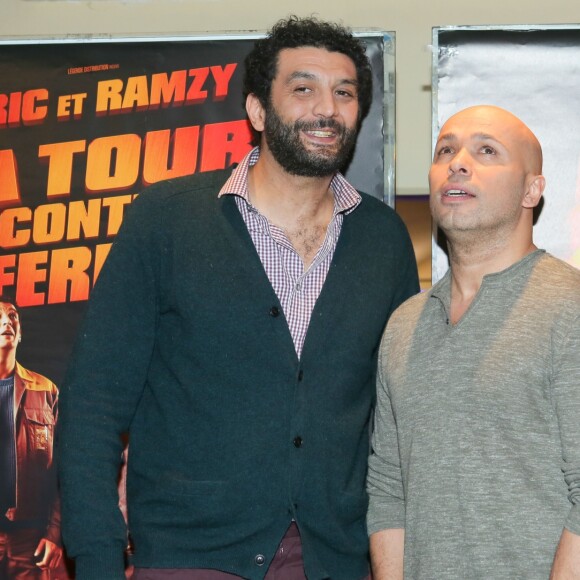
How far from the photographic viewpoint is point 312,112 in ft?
7.86

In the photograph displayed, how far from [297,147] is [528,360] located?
80cm

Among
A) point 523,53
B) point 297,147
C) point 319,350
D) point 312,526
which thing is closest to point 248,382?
point 319,350

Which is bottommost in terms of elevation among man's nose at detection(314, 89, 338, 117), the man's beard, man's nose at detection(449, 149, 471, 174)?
man's nose at detection(449, 149, 471, 174)

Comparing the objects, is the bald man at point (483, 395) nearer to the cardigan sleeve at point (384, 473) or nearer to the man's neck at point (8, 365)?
the cardigan sleeve at point (384, 473)

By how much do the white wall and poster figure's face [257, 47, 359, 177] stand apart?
105 centimetres

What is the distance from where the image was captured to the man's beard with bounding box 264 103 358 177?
2359 mm

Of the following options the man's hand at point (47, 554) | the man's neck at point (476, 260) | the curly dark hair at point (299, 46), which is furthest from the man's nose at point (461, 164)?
the man's hand at point (47, 554)

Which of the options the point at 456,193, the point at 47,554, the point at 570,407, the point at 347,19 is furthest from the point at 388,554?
the point at 347,19

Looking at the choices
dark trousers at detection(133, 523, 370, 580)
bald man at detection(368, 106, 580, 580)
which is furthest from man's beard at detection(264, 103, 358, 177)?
dark trousers at detection(133, 523, 370, 580)

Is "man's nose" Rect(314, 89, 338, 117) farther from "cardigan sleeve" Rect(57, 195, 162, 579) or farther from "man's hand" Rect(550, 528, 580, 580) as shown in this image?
"man's hand" Rect(550, 528, 580, 580)

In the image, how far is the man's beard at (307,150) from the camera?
2359 millimetres

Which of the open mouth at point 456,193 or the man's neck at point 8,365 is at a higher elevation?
the open mouth at point 456,193

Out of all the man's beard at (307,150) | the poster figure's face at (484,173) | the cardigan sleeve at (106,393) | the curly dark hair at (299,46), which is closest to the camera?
the cardigan sleeve at (106,393)

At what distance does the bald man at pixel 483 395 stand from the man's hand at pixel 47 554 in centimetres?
92
